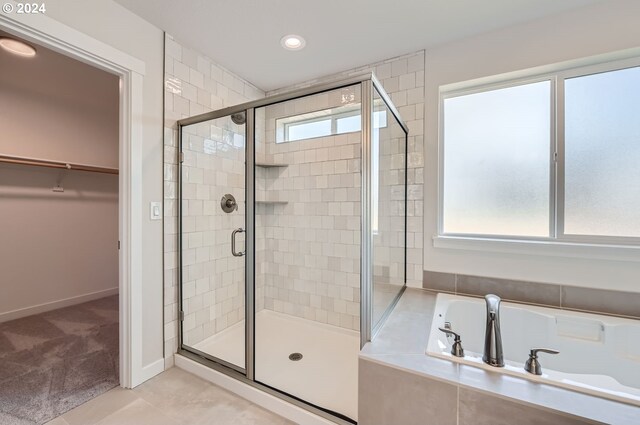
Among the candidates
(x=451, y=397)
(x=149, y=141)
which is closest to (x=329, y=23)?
(x=149, y=141)

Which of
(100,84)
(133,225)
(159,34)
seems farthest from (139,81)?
(100,84)

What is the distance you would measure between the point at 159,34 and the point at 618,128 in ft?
10.7

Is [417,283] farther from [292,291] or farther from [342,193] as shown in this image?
[292,291]

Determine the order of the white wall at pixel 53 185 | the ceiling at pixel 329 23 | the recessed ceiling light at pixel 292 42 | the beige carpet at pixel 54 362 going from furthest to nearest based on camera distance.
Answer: the white wall at pixel 53 185
the recessed ceiling light at pixel 292 42
the ceiling at pixel 329 23
the beige carpet at pixel 54 362

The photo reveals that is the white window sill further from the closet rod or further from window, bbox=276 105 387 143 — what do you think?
the closet rod

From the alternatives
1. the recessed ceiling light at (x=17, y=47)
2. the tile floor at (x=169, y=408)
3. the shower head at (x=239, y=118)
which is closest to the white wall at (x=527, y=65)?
the shower head at (x=239, y=118)

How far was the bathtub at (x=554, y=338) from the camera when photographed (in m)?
1.44

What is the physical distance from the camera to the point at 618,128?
5.70ft

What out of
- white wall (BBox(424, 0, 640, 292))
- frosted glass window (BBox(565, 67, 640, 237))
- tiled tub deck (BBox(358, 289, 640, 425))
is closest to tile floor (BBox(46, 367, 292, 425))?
tiled tub deck (BBox(358, 289, 640, 425))

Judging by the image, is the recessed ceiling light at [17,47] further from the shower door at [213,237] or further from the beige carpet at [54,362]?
the beige carpet at [54,362]

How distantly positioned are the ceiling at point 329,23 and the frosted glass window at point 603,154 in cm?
Result: 56

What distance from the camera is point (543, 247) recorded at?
5.99ft

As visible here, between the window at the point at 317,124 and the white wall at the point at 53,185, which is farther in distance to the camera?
the white wall at the point at 53,185

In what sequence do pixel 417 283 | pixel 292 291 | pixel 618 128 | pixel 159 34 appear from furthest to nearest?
1. pixel 292 291
2. pixel 417 283
3. pixel 159 34
4. pixel 618 128
